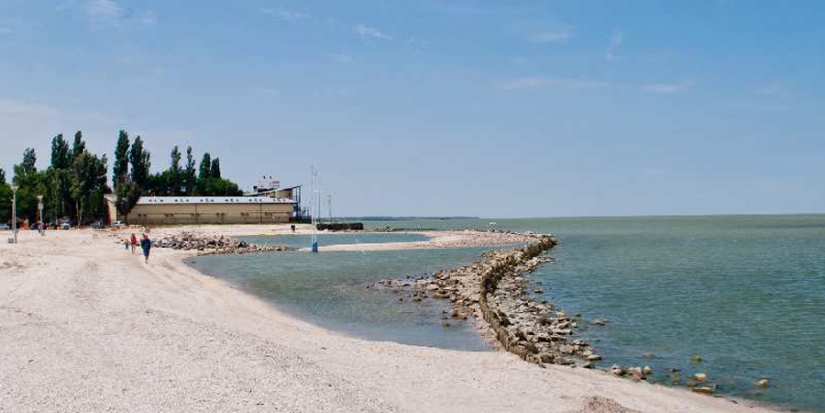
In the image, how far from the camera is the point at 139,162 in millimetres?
123438

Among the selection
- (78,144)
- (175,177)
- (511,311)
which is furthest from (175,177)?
(511,311)

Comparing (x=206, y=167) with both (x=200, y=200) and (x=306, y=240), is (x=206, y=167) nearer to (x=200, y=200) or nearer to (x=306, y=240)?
(x=200, y=200)

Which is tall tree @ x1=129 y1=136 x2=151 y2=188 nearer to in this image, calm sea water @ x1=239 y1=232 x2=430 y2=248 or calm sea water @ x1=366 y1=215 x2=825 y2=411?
calm sea water @ x1=239 y1=232 x2=430 y2=248

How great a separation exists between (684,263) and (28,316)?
4799 cm

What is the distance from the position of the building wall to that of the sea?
64.4 metres

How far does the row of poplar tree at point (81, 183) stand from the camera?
103062 mm

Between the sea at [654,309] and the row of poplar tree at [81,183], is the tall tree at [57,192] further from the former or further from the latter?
the sea at [654,309]

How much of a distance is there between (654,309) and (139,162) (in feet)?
373

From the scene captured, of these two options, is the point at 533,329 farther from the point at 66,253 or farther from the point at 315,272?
the point at 66,253

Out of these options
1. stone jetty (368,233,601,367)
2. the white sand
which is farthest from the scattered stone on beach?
stone jetty (368,233,601,367)

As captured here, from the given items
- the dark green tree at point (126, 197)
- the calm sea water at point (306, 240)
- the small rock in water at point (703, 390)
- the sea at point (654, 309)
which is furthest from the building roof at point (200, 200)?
the small rock in water at point (703, 390)

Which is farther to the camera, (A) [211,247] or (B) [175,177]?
(B) [175,177]

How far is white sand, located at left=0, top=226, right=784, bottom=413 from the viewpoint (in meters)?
11.5

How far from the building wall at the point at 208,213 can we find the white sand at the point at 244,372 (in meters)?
95.5
